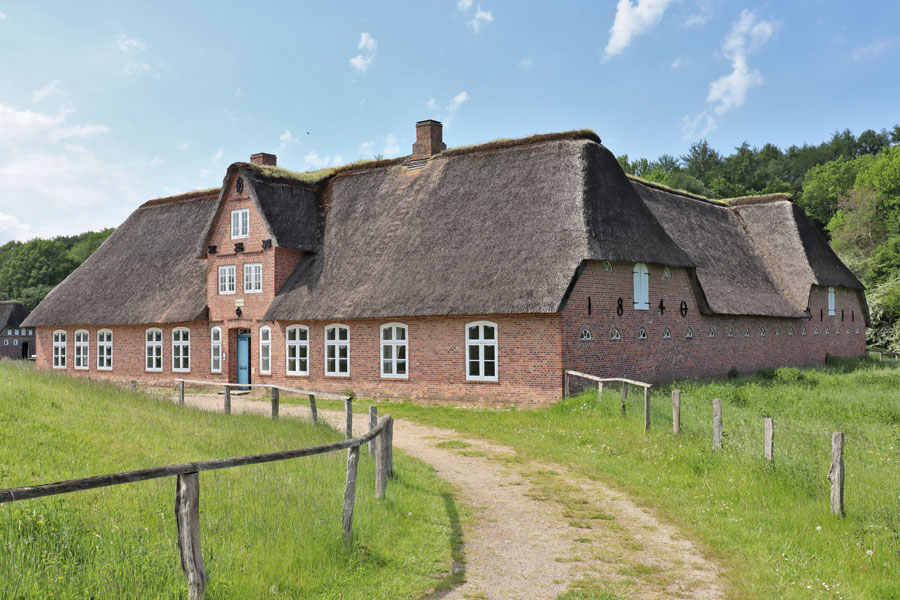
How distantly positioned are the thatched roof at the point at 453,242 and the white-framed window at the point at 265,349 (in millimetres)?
1244

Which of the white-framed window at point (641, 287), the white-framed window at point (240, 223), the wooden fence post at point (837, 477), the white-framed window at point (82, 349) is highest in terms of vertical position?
the white-framed window at point (240, 223)

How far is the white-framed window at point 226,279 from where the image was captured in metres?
27.2

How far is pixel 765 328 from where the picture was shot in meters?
30.1

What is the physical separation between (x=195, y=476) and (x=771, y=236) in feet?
113

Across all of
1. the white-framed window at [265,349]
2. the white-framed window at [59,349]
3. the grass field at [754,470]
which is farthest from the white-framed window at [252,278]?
the white-framed window at [59,349]

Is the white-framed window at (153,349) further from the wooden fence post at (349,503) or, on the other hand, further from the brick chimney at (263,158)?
the wooden fence post at (349,503)

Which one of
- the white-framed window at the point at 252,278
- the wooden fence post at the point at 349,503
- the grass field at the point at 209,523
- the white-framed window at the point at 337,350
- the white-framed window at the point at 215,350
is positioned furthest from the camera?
the white-framed window at the point at 215,350

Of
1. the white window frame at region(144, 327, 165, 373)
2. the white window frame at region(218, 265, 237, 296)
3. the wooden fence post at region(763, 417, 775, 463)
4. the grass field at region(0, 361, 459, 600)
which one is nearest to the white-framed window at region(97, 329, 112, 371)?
the white window frame at region(144, 327, 165, 373)

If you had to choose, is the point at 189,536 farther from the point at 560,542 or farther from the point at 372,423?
the point at 372,423

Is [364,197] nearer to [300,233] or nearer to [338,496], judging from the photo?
[300,233]

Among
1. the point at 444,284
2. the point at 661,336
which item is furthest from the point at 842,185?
the point at 444,284

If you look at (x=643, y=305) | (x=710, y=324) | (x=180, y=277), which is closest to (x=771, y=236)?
(x=710, y=324)

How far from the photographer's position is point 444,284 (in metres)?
21.4

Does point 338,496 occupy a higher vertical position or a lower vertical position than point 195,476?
lower
